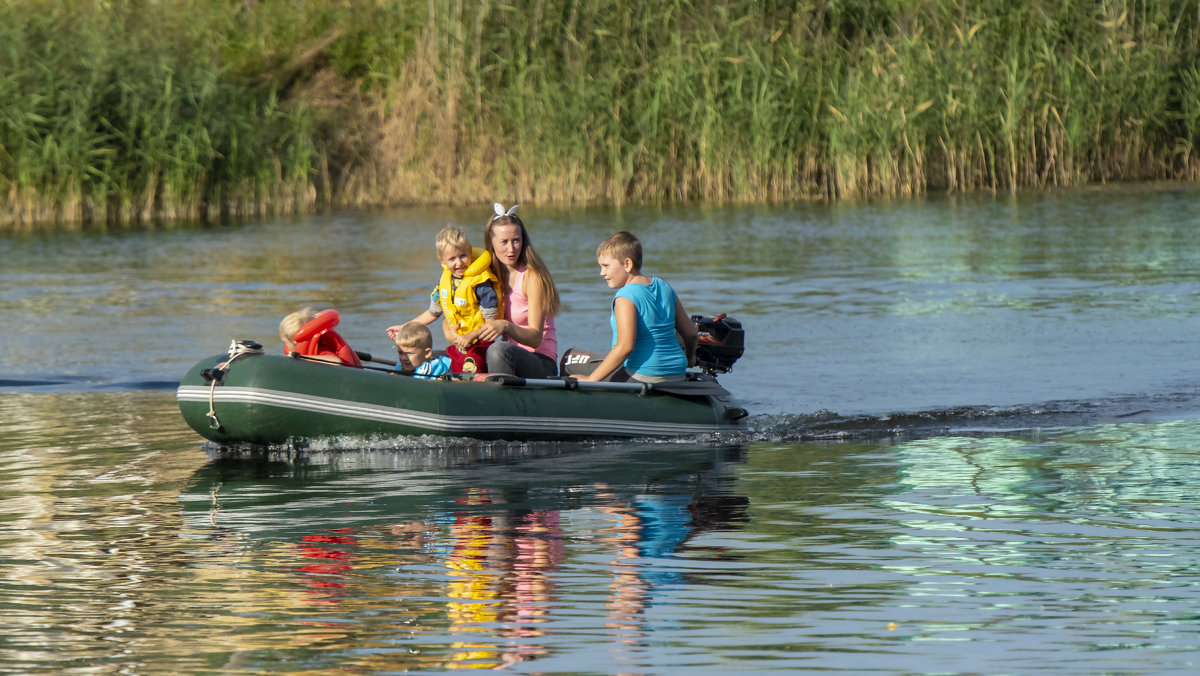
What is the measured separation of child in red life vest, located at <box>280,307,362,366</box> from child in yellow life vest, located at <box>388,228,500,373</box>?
0.27 metres

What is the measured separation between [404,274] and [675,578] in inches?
426

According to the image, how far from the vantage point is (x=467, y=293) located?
7.84 m

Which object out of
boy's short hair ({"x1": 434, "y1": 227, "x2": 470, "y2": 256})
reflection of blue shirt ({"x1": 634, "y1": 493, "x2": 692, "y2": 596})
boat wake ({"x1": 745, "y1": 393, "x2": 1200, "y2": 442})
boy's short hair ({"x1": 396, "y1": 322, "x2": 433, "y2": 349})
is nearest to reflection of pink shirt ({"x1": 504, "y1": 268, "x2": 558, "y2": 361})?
boy's short hair ({"x1": 434, "y1": 227, "x2": 470, "y2": 256})

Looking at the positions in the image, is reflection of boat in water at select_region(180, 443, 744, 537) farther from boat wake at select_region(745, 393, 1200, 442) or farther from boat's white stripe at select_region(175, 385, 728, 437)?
boat wake at select_region(745, 393, 1200, 442)

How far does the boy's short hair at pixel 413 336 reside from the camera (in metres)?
8.02

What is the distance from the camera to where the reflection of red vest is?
777 cm

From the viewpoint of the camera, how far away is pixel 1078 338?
11.0 metres

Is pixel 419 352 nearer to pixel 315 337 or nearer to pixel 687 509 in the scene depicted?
pixel 315 337

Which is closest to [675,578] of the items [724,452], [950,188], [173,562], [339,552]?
[339,552]

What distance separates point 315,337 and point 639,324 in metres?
1.53

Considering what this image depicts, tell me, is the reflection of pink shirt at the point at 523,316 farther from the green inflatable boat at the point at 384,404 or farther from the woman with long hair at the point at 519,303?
the green inflatable boat at the point at 384,404

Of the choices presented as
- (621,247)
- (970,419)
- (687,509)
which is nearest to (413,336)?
(621,247)

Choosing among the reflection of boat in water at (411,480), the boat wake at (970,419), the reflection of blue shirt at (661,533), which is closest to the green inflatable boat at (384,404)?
the reflection of boat in water at (411,480)

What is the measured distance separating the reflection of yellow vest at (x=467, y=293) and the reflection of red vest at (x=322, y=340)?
510mm
